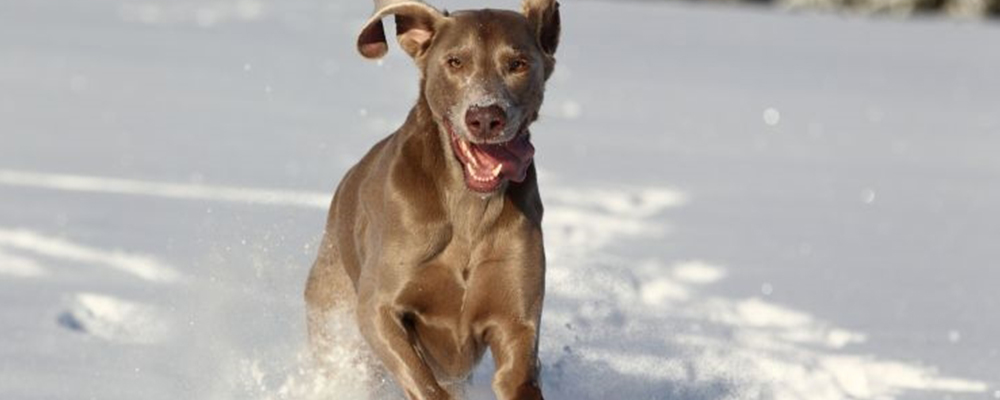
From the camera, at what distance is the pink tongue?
16.2 feet

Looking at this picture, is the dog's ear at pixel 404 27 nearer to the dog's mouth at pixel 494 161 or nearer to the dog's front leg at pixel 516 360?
the dog's mouth at pixel 494 161

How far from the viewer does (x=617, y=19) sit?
1160 inches

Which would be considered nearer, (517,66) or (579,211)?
(517,66)

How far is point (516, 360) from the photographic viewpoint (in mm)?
5086

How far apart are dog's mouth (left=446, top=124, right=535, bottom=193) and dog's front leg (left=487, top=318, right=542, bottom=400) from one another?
0.37 m

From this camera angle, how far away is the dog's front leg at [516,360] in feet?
16.5

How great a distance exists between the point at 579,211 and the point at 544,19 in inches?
233

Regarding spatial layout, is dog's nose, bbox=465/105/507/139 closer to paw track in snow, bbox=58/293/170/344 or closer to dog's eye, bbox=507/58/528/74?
dog's eye, bbox=507/58/528/74

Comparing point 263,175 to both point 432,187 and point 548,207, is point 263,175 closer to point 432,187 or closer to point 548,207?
point 548,207

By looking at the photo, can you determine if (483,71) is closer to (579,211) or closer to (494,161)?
(494,161)

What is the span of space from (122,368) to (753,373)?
6.62 feet

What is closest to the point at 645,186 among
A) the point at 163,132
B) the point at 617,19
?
the point at 163,132

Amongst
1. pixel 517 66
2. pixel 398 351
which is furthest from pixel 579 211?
pixel 517 66

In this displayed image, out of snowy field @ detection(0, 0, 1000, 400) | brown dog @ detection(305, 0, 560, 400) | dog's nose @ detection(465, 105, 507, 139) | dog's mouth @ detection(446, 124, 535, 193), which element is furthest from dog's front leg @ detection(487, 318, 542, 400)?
snowy field @ detection(0, 0, 1000, 400)
